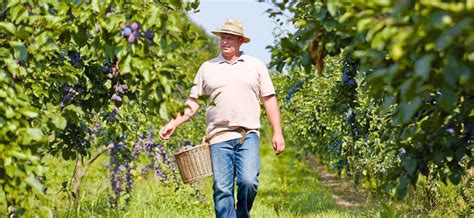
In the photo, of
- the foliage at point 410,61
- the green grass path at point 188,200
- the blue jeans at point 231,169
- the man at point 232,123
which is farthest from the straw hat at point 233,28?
the green grass path at point 188,200

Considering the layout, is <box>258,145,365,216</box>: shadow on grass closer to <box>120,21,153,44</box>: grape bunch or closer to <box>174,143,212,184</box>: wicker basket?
<box>174,143,212,184</box>: wicker basket

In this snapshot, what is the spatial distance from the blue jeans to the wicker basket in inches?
3.0

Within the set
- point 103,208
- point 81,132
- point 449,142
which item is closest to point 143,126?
point 103,208

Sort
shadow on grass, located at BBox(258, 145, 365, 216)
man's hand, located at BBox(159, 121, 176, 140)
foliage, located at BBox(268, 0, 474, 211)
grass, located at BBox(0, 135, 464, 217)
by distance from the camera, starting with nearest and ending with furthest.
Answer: foliage, located at BBox(268, 0, 474, 211) < man's hand, located at BBox(159, 121, 176, 140) < grass, located at BBox(0, 135, 464, 217) < shadow on grass, located at BBox(258, 145, 365, 216)

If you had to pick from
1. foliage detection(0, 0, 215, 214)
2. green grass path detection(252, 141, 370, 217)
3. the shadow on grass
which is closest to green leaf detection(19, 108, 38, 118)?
foliage detection(0, 0, 215, 214)

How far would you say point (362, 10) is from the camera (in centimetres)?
243

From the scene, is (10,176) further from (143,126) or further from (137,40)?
(143,126)

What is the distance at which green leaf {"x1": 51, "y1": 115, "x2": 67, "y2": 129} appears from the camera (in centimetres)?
294

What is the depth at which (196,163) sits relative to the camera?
459 centimetres

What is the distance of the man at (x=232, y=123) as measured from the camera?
4.48m

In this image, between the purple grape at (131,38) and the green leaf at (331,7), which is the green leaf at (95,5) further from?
the green leaf at (331,7)

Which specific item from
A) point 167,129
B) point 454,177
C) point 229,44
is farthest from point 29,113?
point 229,44

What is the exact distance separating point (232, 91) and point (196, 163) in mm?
522

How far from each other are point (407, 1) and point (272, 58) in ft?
3.13
